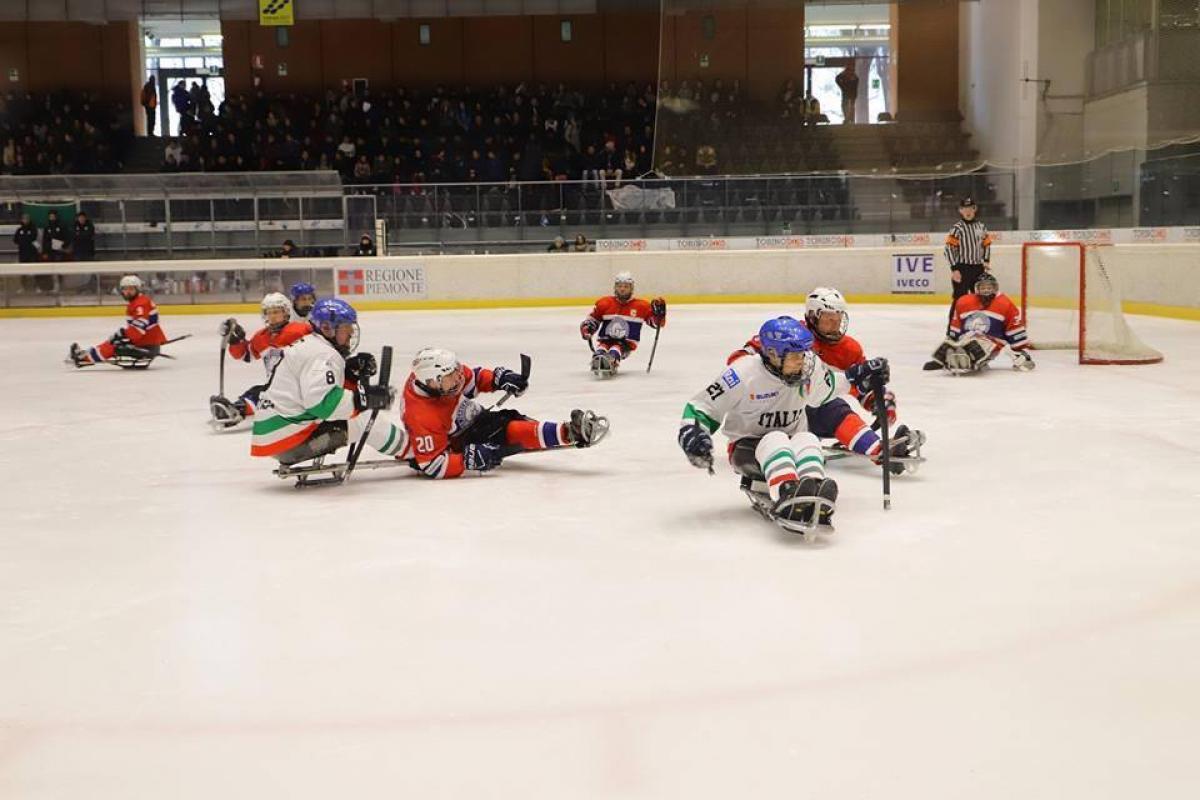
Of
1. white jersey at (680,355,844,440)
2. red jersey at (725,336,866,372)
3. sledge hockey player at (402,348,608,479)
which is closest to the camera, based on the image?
white jersey at (680,355,844,440)

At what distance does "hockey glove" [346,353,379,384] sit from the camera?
5672 millimetres

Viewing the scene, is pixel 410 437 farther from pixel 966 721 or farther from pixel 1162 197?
pixel 1162 197

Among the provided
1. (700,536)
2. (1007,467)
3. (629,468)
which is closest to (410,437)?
(629,468)

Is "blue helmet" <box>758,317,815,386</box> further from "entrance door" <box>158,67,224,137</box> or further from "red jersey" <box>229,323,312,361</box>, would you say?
"entrance door" <box>158,67,224,137</box>

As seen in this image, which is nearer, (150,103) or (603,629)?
(603,629)

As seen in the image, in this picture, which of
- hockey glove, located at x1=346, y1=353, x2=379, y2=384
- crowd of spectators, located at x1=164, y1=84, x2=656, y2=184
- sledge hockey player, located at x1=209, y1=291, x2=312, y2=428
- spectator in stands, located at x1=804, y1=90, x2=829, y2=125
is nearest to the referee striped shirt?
sledge hockey player, located at x1=209, y1=291, x2=312, y2=428

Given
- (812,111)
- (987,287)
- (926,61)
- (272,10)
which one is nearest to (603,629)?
(987,287)

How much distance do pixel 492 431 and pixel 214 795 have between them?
355 cm

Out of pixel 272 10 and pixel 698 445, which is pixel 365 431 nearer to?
pixel 698 445

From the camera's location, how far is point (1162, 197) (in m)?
14.0

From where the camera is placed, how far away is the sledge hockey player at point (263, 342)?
733 cm

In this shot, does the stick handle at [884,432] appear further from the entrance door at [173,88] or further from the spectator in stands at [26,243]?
the entrance door at [173,88]

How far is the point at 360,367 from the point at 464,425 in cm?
56

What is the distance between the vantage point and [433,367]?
5551 mm
